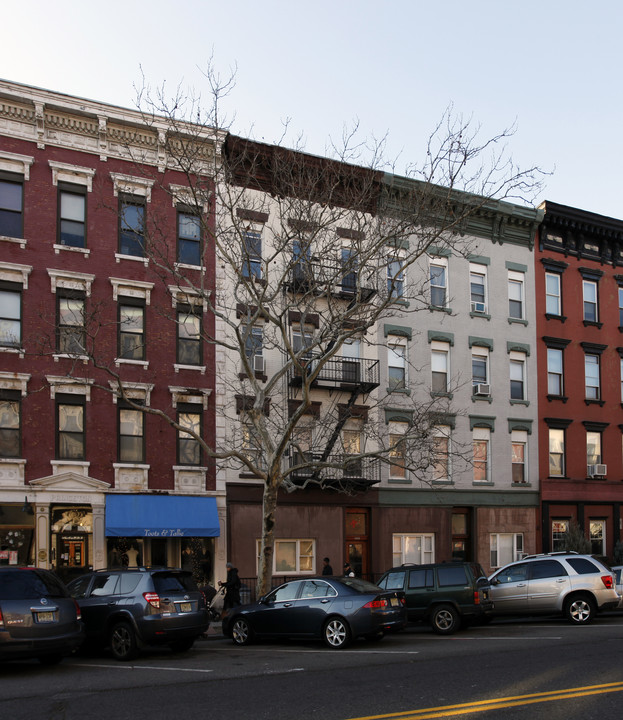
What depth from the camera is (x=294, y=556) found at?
29016 millimetres

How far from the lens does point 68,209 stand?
26.6 meters

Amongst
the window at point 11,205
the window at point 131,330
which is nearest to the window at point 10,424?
the window at point 131,330

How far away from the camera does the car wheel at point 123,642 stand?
14.9 m

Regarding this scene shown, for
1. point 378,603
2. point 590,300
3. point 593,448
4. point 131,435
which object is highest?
point 590,300

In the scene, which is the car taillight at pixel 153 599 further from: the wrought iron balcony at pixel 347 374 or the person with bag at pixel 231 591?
the wrought iron balcony at pixel 347 374

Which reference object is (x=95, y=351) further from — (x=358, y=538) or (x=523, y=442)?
(x=523, y=442)

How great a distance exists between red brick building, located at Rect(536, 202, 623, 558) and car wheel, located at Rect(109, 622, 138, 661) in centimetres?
2313

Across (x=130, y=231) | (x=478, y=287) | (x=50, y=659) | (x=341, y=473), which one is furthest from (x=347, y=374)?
(x=50, y=659)

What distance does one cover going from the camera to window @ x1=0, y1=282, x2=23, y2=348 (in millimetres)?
25156

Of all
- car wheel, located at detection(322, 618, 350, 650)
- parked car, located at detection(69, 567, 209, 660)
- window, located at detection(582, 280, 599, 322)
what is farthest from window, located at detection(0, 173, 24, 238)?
window, located at detection(582, 280, 599, 322)

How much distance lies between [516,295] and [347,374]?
935 cm

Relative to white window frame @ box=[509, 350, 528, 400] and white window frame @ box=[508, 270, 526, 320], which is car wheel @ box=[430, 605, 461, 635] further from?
white window frame @ box=[508, 270, 526, 320]

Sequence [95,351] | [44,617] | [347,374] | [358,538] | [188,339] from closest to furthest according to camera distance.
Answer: [44,617] < [95,351] < [188,339] < [347,374] < [358,538]

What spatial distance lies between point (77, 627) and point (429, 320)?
2154cm
